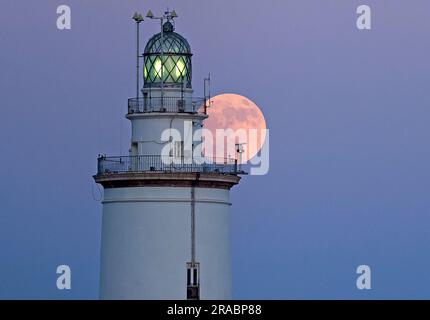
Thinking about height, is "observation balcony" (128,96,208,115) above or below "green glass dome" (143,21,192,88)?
below

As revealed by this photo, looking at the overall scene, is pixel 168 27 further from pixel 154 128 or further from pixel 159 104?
pixel 154 128

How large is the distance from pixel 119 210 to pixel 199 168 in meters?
2.88

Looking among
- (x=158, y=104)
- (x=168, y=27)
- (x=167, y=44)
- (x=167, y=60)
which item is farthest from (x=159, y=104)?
(x=168, y=27)

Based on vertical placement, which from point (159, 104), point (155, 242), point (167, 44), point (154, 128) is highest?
point (167, 44)

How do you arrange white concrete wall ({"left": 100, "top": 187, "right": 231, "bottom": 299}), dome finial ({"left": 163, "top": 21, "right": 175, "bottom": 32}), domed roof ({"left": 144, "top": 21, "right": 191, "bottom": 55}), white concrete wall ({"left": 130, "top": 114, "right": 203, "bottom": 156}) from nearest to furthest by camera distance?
1. white concrete wall ({"left": 100, "top": 187, "right": 231, "bottom": 299})
2. white concrete wall ({"left": 130, "top": 114, "right": 203, "bottom": 156})
3. domed roof ({"left": 144, "top": 21, "right": 191, "bottom": 55})
4. dome finial ({"left": 163, "top": 21, "right": 175, "bottom": 32})

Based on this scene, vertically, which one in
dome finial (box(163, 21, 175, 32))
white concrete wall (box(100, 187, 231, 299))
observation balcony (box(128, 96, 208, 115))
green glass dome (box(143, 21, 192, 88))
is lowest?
white concrete wall (box(100, 187, 231, 299))

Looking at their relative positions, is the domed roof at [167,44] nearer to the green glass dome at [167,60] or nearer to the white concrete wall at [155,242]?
the green glass dome at [167,60]

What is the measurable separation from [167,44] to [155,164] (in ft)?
12.6

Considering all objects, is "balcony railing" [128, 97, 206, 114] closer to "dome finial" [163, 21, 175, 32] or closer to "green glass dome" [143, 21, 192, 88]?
"green glass dome" [143, 21, 192, 88]

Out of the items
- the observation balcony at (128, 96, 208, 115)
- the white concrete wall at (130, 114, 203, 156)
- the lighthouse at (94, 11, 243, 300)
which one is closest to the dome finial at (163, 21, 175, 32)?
the lighthouse at (94, 11, 243, 300)

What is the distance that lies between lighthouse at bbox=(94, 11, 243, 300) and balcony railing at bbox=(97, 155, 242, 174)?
3cm

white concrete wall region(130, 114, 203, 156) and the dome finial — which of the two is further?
the dome finial

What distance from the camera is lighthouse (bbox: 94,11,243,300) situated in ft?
285

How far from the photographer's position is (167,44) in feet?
286
